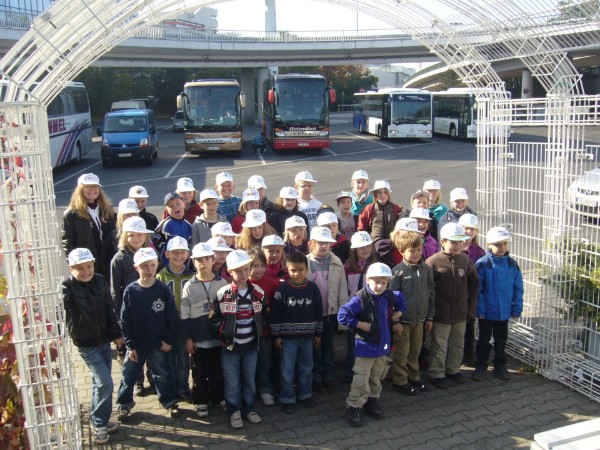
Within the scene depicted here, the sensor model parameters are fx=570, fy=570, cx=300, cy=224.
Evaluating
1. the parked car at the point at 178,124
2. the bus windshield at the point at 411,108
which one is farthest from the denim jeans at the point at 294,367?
the parked car at the point at 178,124

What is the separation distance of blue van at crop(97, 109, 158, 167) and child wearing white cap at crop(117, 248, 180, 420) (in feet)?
66.0

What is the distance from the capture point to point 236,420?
5.23m

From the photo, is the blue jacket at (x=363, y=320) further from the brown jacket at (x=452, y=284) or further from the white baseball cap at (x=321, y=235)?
the brown jacket at (x=452, y=284)

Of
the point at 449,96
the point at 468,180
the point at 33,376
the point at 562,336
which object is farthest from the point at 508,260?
the point at 449,96

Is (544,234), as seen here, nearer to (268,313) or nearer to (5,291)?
(268,313)

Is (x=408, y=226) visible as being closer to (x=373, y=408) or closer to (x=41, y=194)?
(x=373, y=408)

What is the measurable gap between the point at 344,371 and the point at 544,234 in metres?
2.63

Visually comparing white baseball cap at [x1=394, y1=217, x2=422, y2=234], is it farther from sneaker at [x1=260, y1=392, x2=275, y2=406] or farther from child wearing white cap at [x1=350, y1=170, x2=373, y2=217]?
sneaker at [x1=260, y1=392, x2=275, y2=406]

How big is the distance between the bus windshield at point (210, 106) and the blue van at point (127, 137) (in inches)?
80.5

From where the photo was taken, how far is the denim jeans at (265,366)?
5.66 metres

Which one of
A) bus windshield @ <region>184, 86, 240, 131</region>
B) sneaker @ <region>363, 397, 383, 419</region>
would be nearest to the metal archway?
sneaker @ <region>363, 397, 383, 419</region>

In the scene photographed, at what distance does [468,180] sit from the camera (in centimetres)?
1931

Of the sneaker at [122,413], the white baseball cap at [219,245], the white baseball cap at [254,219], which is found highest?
the white baseball cap at [254,219]

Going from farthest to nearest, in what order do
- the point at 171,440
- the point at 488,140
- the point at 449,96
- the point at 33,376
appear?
the point at 449,96, the point at 488,140, the point at 171,440, the point at 33,376
